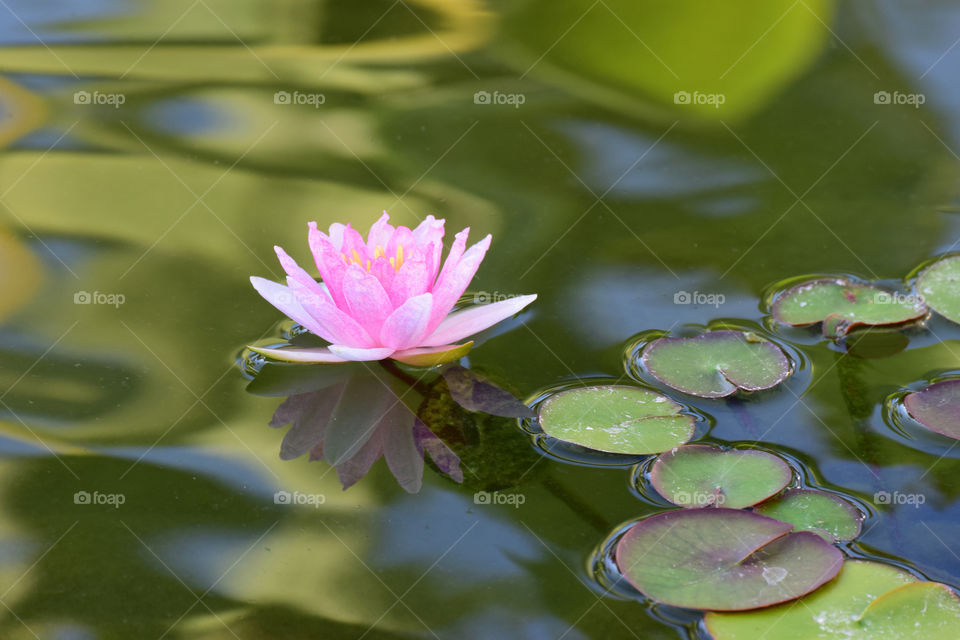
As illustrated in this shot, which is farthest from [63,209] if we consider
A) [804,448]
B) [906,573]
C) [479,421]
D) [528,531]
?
[906,573]

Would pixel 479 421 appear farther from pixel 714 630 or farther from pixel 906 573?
pixel 906 573

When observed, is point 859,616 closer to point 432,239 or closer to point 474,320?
point 474,320

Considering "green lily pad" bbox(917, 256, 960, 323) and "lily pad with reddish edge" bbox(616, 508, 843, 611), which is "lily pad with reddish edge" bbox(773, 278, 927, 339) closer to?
"green lily pad" bbox(917, 256, 960, 323)

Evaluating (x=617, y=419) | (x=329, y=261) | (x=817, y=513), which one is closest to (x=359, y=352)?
(x=329, y=261)

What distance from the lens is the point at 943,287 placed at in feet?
6.75

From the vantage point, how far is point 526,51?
3.09 meters

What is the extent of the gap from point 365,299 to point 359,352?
4.7 inches

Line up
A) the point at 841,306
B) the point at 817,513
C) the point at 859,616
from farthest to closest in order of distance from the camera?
1. the point at 841,306
2. the point at 817,513
3. the point at 859,616

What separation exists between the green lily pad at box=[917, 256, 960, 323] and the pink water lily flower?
95 cm

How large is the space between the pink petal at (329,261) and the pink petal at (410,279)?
105mm

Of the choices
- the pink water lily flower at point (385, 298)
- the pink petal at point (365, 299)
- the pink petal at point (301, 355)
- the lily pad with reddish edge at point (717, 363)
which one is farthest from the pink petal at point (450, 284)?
the lily pad with reddish edge at point (717, 363)

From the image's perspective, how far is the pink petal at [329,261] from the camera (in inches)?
69.0

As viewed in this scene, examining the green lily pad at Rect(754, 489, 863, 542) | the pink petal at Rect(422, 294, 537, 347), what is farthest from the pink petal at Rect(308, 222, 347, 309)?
the green lily pad at Rect(754, 489, 863, 542)

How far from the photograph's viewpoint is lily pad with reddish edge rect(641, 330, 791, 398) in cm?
181
